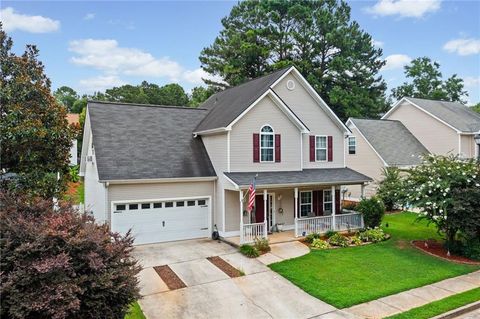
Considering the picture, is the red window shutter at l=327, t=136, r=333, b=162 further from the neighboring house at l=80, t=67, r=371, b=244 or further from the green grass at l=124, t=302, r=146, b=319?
the green grass at l=124, t=302, r=146, b=319

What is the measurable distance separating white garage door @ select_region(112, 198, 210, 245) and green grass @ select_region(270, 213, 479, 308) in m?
5.26

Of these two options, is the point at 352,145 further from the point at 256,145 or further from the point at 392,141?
the point at 256,145

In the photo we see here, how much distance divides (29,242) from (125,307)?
234 cm

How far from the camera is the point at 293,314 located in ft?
29.5

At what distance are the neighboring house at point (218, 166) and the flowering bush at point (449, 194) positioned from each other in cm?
386

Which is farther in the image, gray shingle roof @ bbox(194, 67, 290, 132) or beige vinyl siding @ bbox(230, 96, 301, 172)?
gray shingle roof @ bbox(194, 67, 290, 132)

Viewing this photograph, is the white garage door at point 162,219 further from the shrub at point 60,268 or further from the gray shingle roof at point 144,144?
the shrub at point 60,268

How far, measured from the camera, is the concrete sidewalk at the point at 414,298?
9.13 m

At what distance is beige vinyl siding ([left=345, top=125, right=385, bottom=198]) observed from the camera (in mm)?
26391

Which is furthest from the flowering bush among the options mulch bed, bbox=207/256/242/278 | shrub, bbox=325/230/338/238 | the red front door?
mulch bed, bbox=207/256/242/278

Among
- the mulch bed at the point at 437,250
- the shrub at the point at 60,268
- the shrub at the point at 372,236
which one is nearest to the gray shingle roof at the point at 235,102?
the shrub at the point at 372,236

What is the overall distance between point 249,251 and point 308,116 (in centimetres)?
899

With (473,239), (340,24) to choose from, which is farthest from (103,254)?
(340,24)

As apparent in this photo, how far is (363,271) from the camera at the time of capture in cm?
1204
